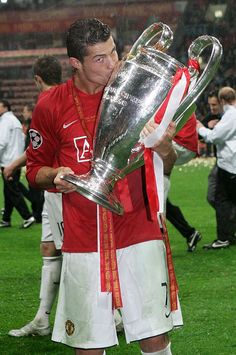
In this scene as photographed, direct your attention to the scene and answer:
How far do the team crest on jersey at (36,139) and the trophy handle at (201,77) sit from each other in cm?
73

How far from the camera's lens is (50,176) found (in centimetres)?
473

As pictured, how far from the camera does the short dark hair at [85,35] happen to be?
4.63 m

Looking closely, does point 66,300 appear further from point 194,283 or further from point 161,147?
point 194,283

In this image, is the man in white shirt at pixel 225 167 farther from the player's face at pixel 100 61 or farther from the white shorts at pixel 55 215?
the player's face at pixel 100 61

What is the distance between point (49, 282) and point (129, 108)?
9.17ft

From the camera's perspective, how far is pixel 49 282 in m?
6.89

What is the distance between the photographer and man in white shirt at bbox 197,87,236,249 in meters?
10.9

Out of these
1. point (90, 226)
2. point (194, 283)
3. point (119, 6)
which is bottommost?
point (119, 6)

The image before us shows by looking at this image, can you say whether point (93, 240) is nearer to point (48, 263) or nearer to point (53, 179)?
point (53, 179)

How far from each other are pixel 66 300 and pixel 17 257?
6434 mm

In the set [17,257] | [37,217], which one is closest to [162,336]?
[17,257]

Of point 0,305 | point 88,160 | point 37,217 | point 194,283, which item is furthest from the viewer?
point 37,217

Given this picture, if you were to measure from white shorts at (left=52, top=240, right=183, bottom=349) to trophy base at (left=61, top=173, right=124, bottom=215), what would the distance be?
0.38m

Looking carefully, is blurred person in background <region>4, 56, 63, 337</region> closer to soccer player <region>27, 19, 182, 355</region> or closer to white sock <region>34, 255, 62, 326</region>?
white sock <region>34, 255, 62, 326</region>
